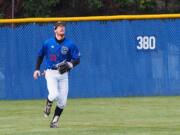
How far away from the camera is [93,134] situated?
11.6 m

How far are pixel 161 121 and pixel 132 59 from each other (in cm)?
683

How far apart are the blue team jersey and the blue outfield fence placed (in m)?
7.25

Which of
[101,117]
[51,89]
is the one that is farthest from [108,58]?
[51,89]

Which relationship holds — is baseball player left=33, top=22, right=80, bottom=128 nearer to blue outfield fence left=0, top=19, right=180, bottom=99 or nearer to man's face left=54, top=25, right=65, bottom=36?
man's face left=54, top=25, right=65, bottom=36

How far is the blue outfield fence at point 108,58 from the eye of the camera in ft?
66.4

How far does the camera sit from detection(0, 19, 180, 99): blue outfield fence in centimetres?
2025

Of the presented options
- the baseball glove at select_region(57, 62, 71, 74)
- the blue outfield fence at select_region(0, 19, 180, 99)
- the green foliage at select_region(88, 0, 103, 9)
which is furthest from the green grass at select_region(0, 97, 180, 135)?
the green foliage at select_region(88, 0, 103, 9)

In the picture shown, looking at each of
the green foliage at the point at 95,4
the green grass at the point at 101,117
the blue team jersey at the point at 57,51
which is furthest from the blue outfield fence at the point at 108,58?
the blue team jersey at the point at 57,51

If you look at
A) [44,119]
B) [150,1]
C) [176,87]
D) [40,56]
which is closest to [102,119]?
[44,119]

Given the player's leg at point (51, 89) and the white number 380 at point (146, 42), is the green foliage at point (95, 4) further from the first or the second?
the player's leg at point (51, 89)

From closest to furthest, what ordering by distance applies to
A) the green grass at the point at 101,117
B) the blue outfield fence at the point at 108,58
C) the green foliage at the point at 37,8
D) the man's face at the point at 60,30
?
the green grass at the point at 101,117 → the man's face at the point at 60,30 → the blue outfield fence at the point at 108,58 → the green foliage at the point at 37,8

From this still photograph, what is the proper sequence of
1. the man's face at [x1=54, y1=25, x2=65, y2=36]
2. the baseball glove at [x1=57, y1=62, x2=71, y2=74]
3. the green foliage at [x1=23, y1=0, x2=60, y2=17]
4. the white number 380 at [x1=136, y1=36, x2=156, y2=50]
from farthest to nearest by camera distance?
the green foliage at [x1=23, y1=0, x2=60, y2=17] < the white number 380 at [x1=136, y1=36, x2=156, y2=50] < the baseball glove at [x1=57, y1=62, x2=71, y2=74] < the man's face at [x1=54, y1=25, x2=65, y2=36]

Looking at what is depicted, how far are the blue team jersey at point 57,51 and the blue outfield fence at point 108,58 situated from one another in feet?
23.8

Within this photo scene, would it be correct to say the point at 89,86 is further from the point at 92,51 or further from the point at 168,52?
the point at 168,52
